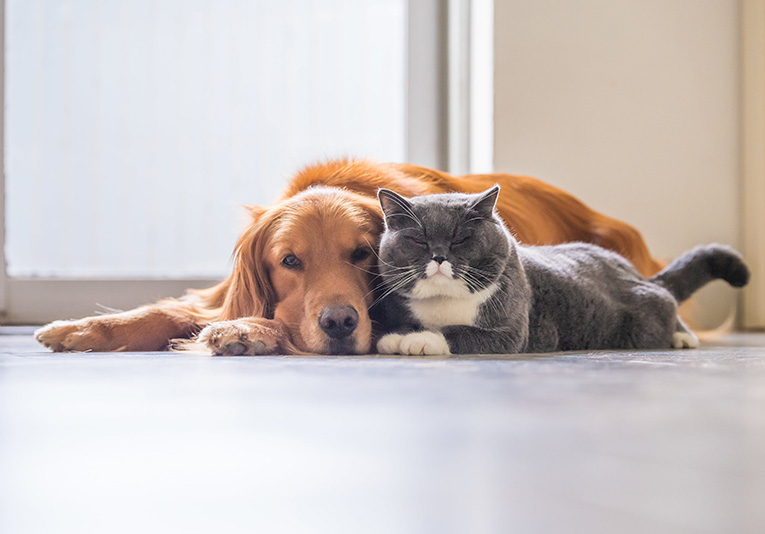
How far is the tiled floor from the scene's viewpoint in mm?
470

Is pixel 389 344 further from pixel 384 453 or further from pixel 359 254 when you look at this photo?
pixel 384 453

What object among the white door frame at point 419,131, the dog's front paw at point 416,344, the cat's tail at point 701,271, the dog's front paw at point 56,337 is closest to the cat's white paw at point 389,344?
the dog's front paw at point 416,344

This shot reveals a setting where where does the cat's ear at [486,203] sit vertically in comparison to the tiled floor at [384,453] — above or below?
above

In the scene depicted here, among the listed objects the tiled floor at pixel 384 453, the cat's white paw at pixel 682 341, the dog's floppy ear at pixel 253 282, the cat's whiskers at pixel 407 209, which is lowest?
the cat's white paw at pixel 682 341

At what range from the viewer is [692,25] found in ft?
9.20

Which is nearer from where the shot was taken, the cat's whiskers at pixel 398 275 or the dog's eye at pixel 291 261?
the cat's whiskers at pixel 398 275

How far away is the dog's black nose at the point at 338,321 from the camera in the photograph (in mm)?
1365

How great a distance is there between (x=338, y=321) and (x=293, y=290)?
0.17m

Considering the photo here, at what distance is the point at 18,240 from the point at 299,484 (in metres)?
2.83

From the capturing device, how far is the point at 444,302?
1399mm

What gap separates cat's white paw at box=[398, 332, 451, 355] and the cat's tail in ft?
2.28

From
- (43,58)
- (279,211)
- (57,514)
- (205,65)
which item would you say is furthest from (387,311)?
(43,58)

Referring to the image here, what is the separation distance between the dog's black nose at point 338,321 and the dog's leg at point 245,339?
9cm

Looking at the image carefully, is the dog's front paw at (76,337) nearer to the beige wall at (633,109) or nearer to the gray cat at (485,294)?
the gray cat at (485,294)
